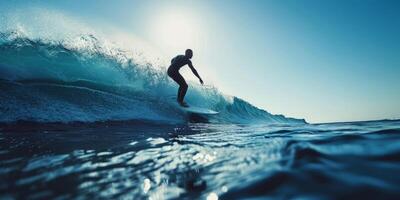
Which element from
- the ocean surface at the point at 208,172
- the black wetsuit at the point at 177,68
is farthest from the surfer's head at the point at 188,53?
the ocean surface at the point at 208,172

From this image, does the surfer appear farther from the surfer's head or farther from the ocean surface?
the ocean surface

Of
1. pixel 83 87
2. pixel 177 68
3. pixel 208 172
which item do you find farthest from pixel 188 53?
pixel 208 172

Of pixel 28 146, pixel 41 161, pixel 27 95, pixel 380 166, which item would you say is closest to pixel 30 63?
pixel 27 95

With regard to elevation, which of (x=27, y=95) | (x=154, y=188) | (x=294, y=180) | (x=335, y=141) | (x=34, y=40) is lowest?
(x=154, y=188)

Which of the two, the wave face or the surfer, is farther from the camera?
the surfer

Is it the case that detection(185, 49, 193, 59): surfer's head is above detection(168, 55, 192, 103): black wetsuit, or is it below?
above

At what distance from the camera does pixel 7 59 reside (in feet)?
31.7

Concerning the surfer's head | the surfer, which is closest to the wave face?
the surfer

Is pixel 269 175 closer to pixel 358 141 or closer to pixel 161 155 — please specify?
pixel 161 155

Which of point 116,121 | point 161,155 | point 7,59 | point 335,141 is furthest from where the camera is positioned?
point 7,59

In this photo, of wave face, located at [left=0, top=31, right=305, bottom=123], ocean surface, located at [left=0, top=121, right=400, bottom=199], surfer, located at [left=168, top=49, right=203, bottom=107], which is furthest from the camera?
surfer, located at [left=168, top=49, right=203, bottom=107]

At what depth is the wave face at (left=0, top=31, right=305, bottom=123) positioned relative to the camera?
20.7 feet

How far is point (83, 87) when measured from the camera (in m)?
8.77

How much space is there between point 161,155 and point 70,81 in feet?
28.0
